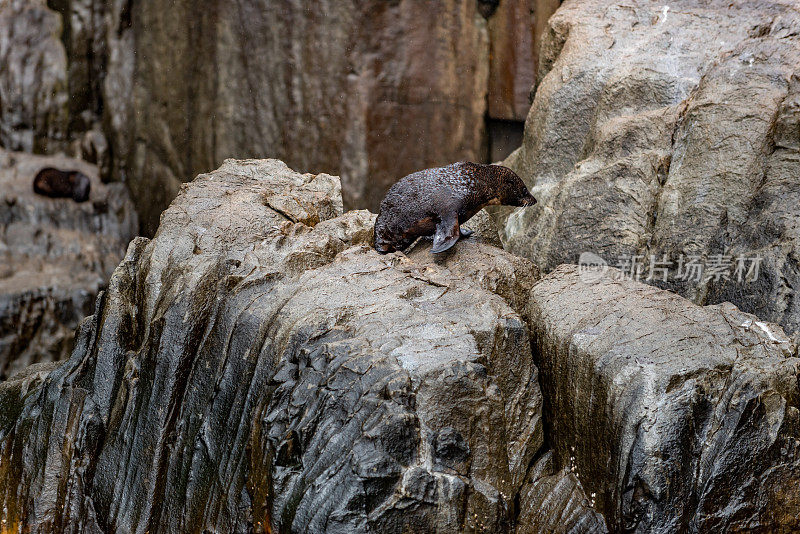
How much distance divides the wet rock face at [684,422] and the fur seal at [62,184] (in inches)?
213

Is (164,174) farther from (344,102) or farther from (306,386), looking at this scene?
(306,386)

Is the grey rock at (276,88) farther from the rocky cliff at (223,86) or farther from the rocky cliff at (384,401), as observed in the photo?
the rocky cliff at (384,401)

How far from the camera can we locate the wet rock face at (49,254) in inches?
258

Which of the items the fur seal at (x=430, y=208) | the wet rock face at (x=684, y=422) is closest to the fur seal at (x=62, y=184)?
the fur seal at (x=430, y=208)

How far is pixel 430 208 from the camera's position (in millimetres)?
4648

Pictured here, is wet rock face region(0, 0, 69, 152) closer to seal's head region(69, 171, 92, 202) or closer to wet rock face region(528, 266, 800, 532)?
seal's head region(69, 171, 92, 202)

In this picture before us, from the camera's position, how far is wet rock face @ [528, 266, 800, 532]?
3.05 meters

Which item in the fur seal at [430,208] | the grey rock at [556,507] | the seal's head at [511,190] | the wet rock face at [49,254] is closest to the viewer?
the grey rock at [556,507]

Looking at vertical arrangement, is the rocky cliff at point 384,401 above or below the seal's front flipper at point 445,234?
below

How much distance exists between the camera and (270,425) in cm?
332

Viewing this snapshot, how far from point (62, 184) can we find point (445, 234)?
4361 millimetres

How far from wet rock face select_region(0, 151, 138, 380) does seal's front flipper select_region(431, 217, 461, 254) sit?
12.7 feet

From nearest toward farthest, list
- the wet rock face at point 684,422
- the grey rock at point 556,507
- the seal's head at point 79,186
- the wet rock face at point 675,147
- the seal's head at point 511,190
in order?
the wet rock face at point 684,422
the grey rock at point 556,507
the wet rock face at point 675,147
the seal's head at point 511,190
the seal's head at point 79,186

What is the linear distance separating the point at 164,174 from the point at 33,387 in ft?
11.1
